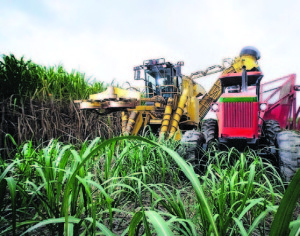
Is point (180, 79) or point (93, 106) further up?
point (180, 79)

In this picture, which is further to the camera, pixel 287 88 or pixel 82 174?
pixel 287 88

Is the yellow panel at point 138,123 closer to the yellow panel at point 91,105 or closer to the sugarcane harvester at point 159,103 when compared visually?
the sugarcane harvester at point 159,103

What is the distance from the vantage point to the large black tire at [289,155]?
2877 millimetres

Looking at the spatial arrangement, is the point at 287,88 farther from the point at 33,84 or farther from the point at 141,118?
the point at 33,84

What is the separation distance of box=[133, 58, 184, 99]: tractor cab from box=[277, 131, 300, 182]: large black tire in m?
3.62

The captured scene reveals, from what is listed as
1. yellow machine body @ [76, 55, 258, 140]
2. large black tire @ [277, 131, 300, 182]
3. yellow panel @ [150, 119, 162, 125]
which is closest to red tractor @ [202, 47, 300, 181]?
large black tire @ [277, 131, 300, 182]

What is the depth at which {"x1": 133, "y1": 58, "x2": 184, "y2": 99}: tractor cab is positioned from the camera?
661 centimetres

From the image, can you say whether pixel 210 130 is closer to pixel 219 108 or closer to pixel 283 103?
pixel 219 108

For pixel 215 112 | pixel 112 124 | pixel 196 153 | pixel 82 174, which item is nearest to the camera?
pixel 82 174

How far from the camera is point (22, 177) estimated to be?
75.6 inches

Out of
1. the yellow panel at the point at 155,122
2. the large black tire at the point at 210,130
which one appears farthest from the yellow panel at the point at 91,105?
the large black tire at the point at 210,130

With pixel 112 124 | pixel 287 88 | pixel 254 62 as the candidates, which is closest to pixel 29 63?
pixel 112 124

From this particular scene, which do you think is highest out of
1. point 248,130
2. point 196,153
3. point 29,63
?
point 29,63

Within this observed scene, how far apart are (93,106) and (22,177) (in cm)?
312
